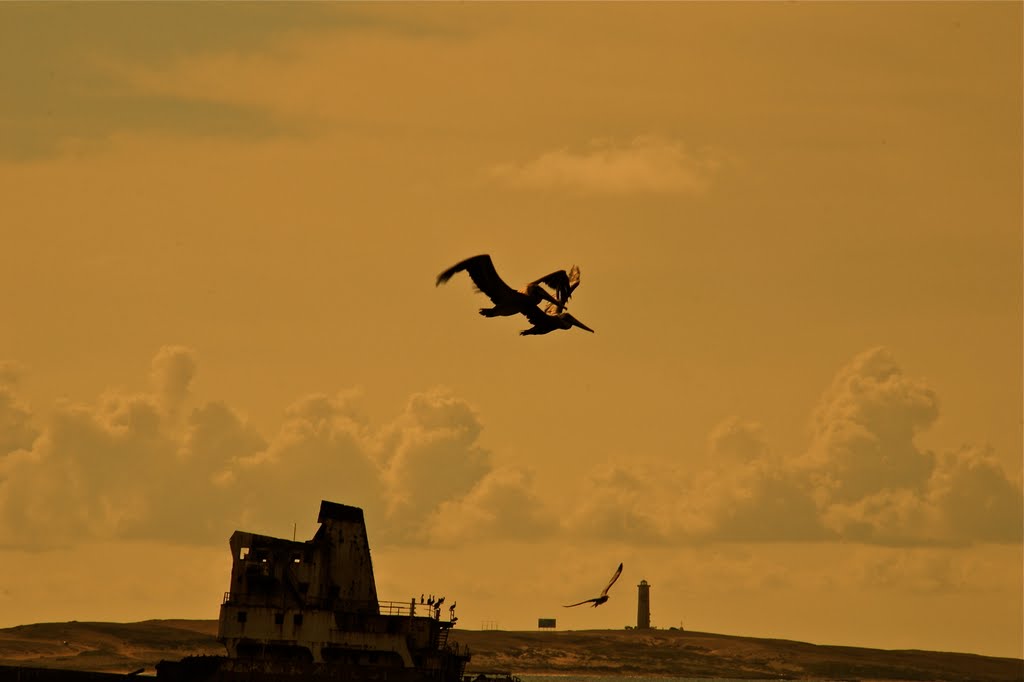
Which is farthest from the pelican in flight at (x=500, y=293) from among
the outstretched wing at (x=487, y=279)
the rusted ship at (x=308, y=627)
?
the rusted ship at (x=308, y=627)

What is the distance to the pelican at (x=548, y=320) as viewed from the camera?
4597cm

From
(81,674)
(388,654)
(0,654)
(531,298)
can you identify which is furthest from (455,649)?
(0,654)

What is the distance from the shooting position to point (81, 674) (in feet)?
229

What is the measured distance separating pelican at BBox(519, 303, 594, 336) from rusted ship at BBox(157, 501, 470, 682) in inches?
998

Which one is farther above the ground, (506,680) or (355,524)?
(355,524)

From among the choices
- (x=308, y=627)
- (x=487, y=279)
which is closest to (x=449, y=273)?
(x=487, y=279)

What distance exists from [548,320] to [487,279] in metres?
1.96

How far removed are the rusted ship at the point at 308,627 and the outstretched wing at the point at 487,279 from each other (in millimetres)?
25469

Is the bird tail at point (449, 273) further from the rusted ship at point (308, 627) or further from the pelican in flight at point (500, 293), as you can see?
the rusted ship at point (308, 627)

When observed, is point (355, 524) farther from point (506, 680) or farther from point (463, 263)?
point (463, 263)

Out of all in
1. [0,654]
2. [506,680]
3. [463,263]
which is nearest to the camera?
[463,263]

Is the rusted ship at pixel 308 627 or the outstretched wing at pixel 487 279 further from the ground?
the outstretched wing at pixel 487 279

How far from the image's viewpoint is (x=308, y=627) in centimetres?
6869

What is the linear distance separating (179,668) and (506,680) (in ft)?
52.4
